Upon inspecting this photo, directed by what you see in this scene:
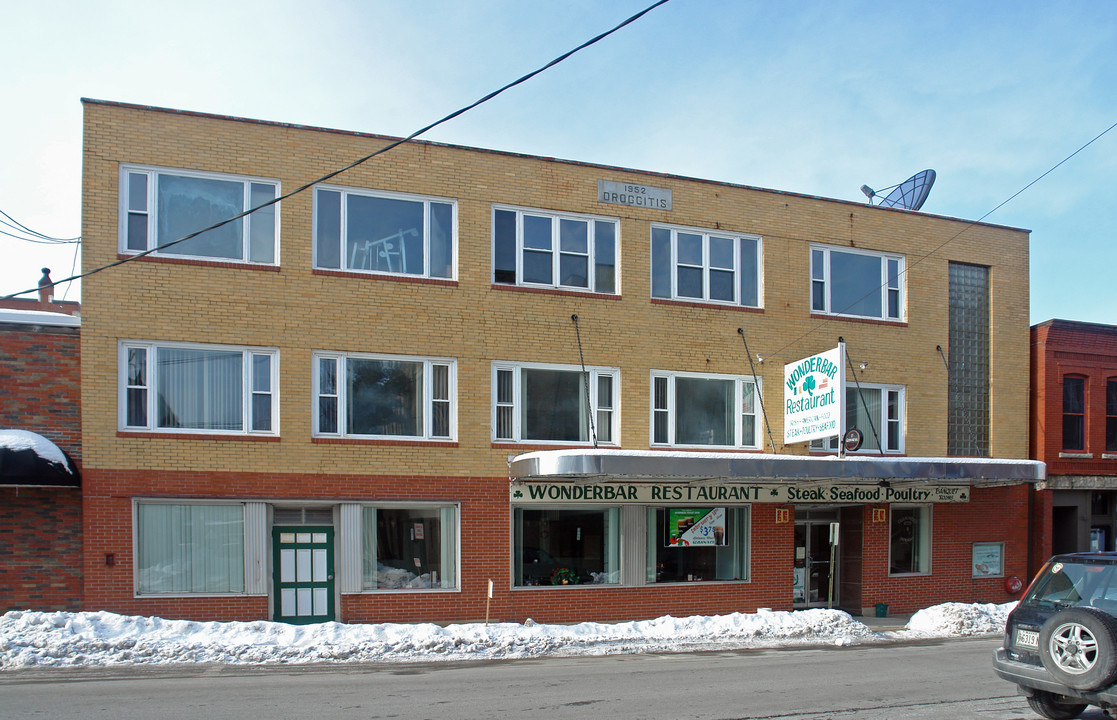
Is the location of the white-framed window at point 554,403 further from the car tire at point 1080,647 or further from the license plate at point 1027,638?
the car tire at point 1080,647

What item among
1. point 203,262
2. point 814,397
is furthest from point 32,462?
point 814,397

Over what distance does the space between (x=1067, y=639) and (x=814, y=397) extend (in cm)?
Answer: 928

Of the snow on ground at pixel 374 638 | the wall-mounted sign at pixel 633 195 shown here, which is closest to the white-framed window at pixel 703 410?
the wall-mounted sign at pixel 633 195

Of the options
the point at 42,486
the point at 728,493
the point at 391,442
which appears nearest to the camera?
the point at 42,486

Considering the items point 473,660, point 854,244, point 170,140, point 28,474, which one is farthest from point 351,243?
point 854,244

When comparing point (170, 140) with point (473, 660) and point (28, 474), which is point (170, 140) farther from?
point (473, 660)

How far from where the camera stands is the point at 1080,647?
794 cm

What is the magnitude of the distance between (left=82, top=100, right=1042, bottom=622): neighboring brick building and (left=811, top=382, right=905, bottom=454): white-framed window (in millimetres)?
65

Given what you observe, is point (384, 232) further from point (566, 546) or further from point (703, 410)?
point (703, 410)

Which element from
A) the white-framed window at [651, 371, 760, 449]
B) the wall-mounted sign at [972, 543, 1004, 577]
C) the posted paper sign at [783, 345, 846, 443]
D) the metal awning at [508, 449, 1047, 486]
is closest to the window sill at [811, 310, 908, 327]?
the posted paper sign at [783, 345, 846, 443]

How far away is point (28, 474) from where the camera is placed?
1378 centimetres

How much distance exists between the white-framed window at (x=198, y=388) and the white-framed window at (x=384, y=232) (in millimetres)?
2212

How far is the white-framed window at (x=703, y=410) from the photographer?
1817 centimetres

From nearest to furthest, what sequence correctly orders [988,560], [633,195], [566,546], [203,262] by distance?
[203,262]
[566,546]
[633,195]
[988,560]
